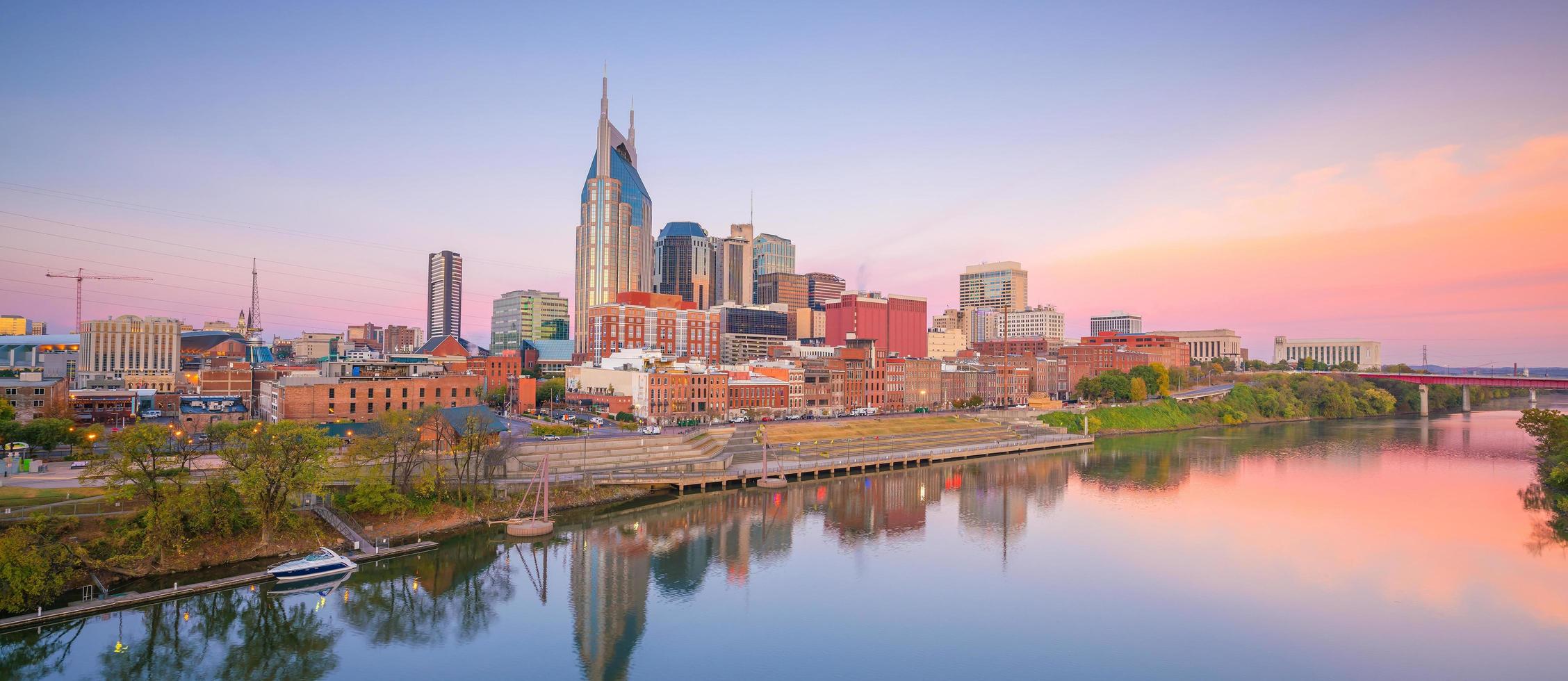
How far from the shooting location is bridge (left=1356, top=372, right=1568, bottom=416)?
116062 mm

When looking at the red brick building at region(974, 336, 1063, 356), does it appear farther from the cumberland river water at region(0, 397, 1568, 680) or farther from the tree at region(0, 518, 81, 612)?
the tree at region(0, 518, 81, 612)

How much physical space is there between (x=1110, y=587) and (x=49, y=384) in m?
77.7

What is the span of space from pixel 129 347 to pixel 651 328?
Result: 7131 cm

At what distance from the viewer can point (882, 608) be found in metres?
35.5

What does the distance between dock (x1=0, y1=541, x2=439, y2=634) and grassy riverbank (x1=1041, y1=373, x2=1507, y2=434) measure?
87.0 m

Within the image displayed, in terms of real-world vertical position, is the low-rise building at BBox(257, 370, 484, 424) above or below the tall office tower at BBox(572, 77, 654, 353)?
below

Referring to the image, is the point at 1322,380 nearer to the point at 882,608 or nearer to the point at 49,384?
the point at 882,608

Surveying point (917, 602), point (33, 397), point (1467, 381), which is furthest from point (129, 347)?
point (1467, 381)

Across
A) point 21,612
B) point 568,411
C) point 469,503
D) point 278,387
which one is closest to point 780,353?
point 568,411

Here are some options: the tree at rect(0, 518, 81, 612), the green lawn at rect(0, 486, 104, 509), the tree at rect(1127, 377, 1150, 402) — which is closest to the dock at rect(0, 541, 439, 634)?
the tree at rect(0, 518, 81, 612)

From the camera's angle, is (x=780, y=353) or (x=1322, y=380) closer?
(x=1322, y=380)

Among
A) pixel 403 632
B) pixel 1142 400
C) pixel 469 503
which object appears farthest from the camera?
pixel 1142 400

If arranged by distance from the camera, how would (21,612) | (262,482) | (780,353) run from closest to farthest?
(21,612) < (262,482) < (780,353)

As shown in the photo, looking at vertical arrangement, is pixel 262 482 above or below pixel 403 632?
above
